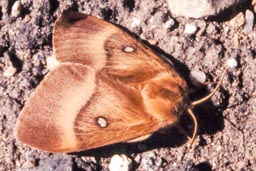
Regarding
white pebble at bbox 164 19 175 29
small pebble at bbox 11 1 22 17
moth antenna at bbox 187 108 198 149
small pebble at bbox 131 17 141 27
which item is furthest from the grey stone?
small pebble at bbox 11 1 22 17

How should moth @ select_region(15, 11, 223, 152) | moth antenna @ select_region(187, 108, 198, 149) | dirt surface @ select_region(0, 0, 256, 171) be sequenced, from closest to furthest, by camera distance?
moth @ select_region(15, 11, 223, 152), moth antenna @ select_region(187, 108, 198, 149), dirt surface @ select_region(0, 0, 256, 171)

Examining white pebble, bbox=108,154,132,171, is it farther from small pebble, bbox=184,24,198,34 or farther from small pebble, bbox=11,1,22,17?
small pebble, bbox=11,1,22,17

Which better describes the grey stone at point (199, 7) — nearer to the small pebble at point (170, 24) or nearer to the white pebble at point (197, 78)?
the small pebble at point (170, 24)

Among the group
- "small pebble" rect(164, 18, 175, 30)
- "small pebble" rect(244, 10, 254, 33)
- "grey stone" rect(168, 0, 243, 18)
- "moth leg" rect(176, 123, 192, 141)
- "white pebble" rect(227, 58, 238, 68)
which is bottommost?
"moth leg" rect(176, 123, 192, 141)

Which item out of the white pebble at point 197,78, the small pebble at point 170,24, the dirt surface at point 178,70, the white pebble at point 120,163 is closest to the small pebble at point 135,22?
the dirt surface at point 178,70

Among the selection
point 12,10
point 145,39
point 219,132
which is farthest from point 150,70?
point 12,10

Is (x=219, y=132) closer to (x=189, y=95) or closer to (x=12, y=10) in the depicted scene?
(x=189, y=95)

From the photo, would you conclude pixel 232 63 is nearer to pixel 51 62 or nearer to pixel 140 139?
pixel 140 139

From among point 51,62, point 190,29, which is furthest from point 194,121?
point 51,62
